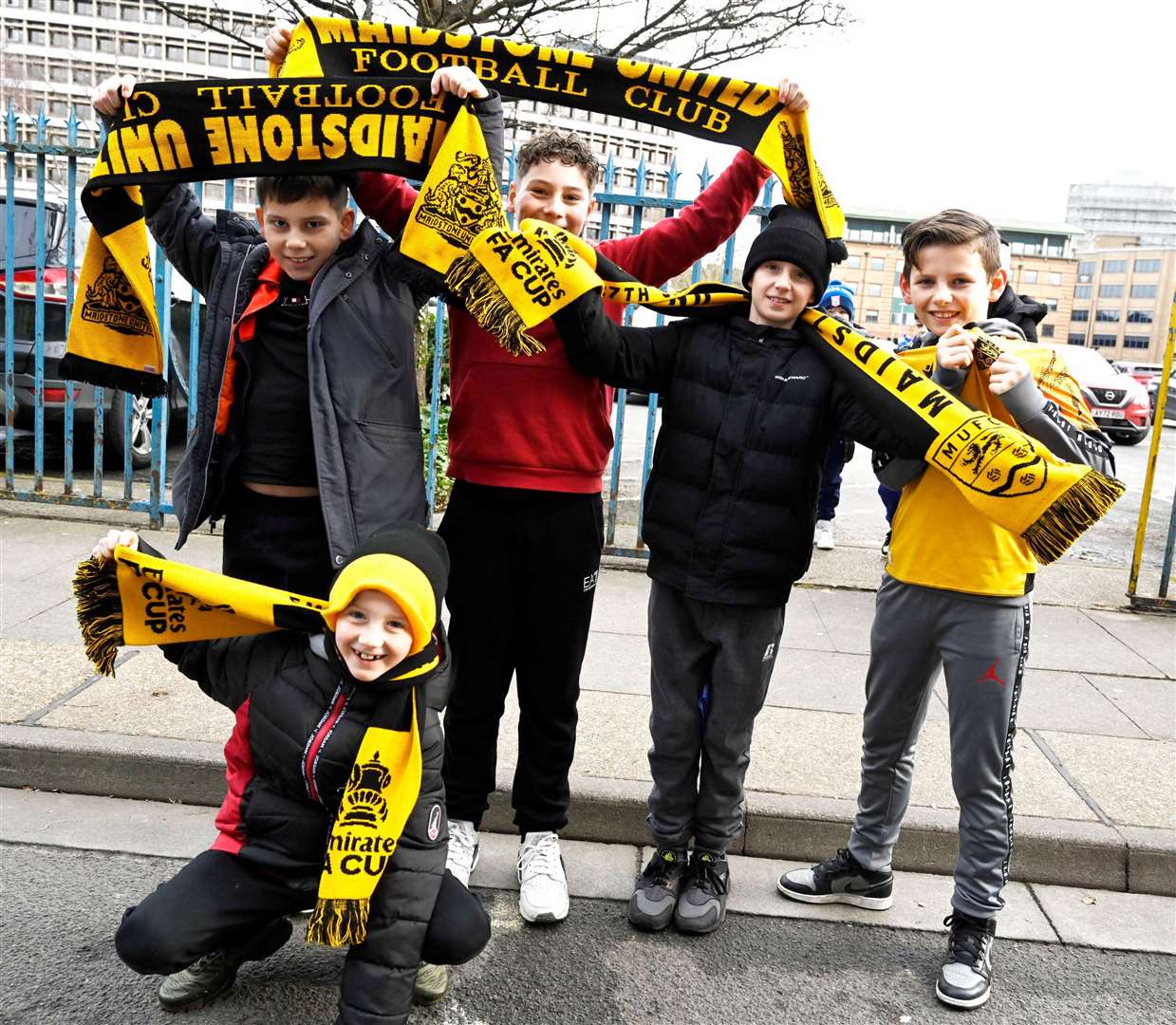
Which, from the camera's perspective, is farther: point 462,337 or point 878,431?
point 462,337

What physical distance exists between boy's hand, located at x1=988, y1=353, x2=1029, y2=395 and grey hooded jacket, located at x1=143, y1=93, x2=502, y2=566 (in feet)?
4.50

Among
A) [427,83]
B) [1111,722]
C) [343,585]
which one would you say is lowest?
[1111,722]

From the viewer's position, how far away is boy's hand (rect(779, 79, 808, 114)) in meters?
2.83

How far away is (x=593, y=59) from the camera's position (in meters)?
2.93

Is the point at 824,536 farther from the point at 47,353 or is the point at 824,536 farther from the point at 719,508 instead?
the point at 47,353

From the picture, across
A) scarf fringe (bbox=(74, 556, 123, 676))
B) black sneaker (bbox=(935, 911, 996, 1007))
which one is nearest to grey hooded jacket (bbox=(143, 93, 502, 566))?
scarf fringe (bbox=(74, 556, 123, 676))

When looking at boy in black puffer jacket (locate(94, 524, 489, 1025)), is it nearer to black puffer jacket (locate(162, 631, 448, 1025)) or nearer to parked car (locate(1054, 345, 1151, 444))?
black puffer jacket (locate(162, 631, 448, 1025))

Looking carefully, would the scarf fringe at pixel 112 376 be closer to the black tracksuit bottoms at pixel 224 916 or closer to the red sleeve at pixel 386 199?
the red sleeve at pixel 386 199

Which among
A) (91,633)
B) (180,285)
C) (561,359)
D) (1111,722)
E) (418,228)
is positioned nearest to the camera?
(91,633)

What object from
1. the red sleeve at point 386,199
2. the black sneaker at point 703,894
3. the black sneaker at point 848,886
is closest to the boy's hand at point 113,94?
the red sleeve at point 386,199

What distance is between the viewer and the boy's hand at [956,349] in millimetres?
2561

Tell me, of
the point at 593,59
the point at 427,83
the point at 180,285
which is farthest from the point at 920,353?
the point at 180,285

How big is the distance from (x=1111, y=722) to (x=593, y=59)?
3415 mm

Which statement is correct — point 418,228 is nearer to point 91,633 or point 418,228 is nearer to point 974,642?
point 91,633
